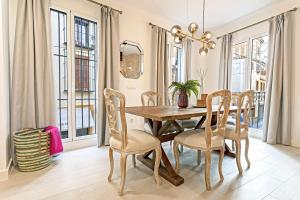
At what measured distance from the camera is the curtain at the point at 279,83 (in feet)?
10.1

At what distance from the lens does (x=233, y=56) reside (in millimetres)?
4262

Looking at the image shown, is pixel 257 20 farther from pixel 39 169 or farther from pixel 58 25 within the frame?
pixel 39 169

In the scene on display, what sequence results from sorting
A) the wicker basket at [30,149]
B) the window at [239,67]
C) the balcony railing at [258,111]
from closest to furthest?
the wicker basket at [30,149], the balcony railing at [258,111], the window at [239,67]

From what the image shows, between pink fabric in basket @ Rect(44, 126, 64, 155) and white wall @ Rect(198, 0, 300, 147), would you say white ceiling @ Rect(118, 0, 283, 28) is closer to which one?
white wall @ Rect(198, 0, 300, 147)

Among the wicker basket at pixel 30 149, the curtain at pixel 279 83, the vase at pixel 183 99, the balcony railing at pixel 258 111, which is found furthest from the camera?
the balcony railing at pixel 258 111

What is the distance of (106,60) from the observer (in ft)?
9.91

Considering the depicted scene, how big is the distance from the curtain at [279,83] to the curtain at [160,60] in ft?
6.80

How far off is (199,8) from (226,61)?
1447mm

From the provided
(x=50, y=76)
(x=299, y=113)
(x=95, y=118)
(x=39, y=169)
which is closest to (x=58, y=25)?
(x=50, y=76)

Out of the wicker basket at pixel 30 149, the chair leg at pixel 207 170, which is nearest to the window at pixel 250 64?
the chair leg at pixel 207 170

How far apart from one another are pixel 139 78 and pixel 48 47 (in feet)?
5.86

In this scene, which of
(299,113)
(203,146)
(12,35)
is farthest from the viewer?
(299,113)

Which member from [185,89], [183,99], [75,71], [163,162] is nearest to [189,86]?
[185,89]

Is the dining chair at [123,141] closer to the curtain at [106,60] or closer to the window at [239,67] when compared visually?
the curtain at [106,60]
